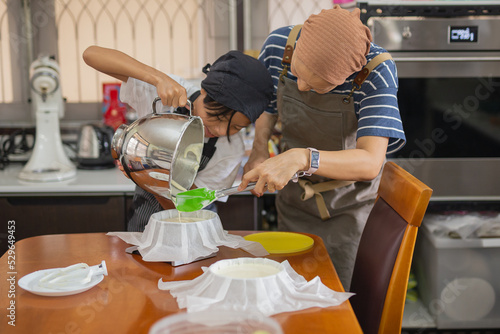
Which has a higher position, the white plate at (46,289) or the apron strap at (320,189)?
the apron strap at (320,189)

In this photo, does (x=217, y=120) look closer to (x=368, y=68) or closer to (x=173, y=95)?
(x=173, y=95)

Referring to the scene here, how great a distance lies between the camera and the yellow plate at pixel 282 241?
1257 millimetres

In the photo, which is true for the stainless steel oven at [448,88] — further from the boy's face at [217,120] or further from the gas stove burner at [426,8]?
the boy's face at [217,120]

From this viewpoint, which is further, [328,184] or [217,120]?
[328,184]

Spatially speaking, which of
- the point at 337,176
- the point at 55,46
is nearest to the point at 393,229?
the point at 337,176

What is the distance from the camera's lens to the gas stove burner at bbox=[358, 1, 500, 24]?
1.99m

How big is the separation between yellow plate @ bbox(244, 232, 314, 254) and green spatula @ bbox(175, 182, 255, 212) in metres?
0.20

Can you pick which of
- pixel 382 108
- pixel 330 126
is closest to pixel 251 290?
pixel 382 108

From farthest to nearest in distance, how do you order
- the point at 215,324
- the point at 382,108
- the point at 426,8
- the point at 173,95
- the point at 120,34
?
the point at 120,34 → the point at 426,8 → the point at 382,108 → the point at 173,95 → the point at 215,324

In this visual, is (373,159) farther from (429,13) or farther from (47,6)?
(47,6)

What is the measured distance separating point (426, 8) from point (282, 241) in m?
1.21

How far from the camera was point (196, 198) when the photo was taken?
1146mm

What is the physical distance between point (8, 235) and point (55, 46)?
43.8 inches

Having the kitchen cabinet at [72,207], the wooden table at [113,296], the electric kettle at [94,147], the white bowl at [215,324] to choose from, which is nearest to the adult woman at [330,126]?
Result: the wooden table at [113,296]
